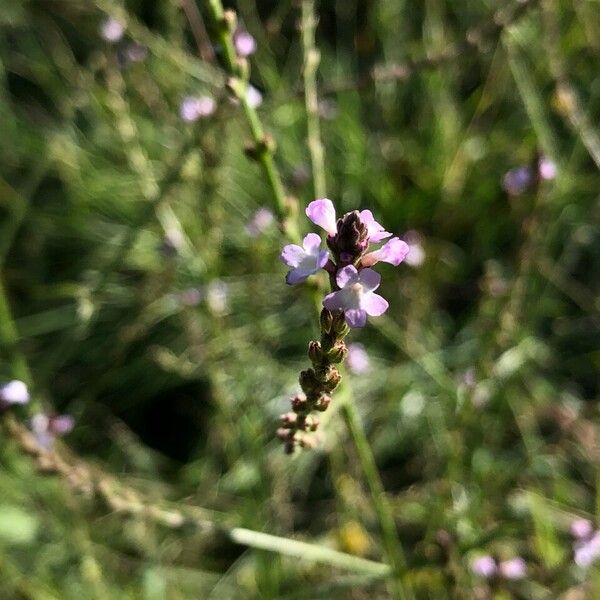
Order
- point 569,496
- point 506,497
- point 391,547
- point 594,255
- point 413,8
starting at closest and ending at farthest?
point 391,547
point 506,497
point 569,496
point 594,255
point 413,8

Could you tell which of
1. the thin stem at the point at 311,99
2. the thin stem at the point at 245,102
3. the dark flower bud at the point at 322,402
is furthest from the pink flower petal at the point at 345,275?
the thin stem at the point at 311,99

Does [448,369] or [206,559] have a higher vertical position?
[448,369]

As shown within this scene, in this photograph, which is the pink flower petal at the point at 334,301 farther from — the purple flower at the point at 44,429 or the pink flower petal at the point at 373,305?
the purple flower at the point at 44,429

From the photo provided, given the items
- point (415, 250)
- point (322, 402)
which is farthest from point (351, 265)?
point (415, 250)

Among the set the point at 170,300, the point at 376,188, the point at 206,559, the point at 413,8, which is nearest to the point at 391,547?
the point at 206,559

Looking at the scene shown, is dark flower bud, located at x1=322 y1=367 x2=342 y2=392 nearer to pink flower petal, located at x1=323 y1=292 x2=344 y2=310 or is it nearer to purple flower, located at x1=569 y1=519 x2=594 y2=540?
pink flower petal, located at x1=323 y1=292 x2=344 y2=310

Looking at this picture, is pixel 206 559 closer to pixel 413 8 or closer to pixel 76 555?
pixel 76 555
